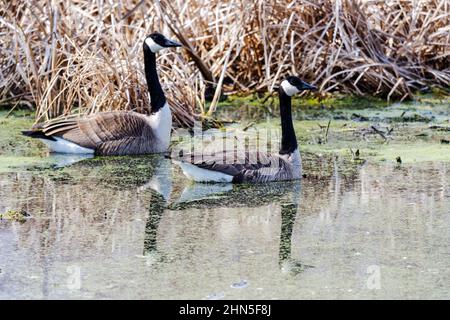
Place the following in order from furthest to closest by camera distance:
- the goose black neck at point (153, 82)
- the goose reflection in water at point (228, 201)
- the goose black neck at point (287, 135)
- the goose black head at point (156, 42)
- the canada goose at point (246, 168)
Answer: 1. the goose black head at point (156, 42)
2. the goose black neck at point (153, 82)
3. the goose black neck at point (287, 135)
4. the canada goose at point (246, 168)
5. the goose reflection in water at point (228, 201)

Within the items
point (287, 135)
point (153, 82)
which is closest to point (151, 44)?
point (153, 82)

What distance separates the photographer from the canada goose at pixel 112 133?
27.6 feet

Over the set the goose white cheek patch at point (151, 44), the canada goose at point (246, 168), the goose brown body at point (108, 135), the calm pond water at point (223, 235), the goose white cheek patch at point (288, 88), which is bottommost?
the calm pond water at point (223, 235)

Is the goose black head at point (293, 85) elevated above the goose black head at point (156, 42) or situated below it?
below

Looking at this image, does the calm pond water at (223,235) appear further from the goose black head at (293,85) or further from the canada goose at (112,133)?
the goose black head at (293,85)

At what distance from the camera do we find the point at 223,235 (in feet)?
19.2

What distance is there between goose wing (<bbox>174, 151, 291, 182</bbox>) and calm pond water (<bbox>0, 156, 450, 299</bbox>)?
0.11 m

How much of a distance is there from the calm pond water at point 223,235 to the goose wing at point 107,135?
499mm

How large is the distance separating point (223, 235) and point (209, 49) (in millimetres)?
5558

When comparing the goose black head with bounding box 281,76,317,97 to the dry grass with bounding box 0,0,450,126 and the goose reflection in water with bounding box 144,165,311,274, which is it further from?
the dry grass with bounding box 0,0,450,126

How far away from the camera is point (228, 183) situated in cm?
737

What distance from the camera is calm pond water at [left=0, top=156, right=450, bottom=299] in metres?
4.94

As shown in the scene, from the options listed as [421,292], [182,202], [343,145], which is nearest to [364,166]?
[343,145]

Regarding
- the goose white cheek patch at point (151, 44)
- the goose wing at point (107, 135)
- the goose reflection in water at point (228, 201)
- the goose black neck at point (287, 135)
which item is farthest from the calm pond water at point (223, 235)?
the goose white cheek patch at point (151, 44)
